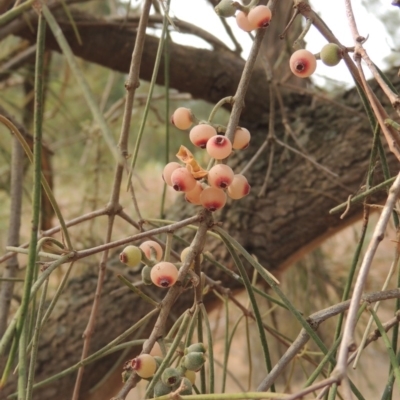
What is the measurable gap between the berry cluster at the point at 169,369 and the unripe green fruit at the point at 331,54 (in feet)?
0.58

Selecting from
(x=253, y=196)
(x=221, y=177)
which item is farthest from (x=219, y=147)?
(x=253, y=196)

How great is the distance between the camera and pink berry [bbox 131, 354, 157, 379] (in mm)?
324

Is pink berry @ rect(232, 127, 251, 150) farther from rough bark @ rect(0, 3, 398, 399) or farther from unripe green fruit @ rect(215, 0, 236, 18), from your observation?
rough bark @ rect(0, 3, 398, 399)

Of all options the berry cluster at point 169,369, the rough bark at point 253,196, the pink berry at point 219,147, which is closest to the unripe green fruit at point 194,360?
the berry cluster at point 169,369

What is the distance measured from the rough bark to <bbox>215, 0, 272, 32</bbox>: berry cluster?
1.38 ft

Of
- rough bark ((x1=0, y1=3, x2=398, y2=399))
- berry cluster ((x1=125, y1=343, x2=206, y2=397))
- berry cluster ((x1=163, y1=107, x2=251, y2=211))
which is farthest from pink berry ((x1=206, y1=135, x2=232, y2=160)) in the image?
rough bark ((x1=0, y1=3, x2=398, y2=399))

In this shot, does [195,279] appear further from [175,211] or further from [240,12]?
[175,211]

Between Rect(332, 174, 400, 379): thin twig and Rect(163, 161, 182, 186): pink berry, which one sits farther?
Rect(163, 161, 182, 186): pink berry

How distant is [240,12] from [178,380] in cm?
22

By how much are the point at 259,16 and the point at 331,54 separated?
5cm

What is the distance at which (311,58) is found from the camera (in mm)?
369

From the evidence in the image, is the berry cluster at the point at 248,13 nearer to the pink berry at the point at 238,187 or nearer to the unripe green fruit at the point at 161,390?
the pink berry at the point at 238,187

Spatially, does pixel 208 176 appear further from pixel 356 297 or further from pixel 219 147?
pixel 356 297

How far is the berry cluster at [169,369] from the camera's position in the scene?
317 millimetres
